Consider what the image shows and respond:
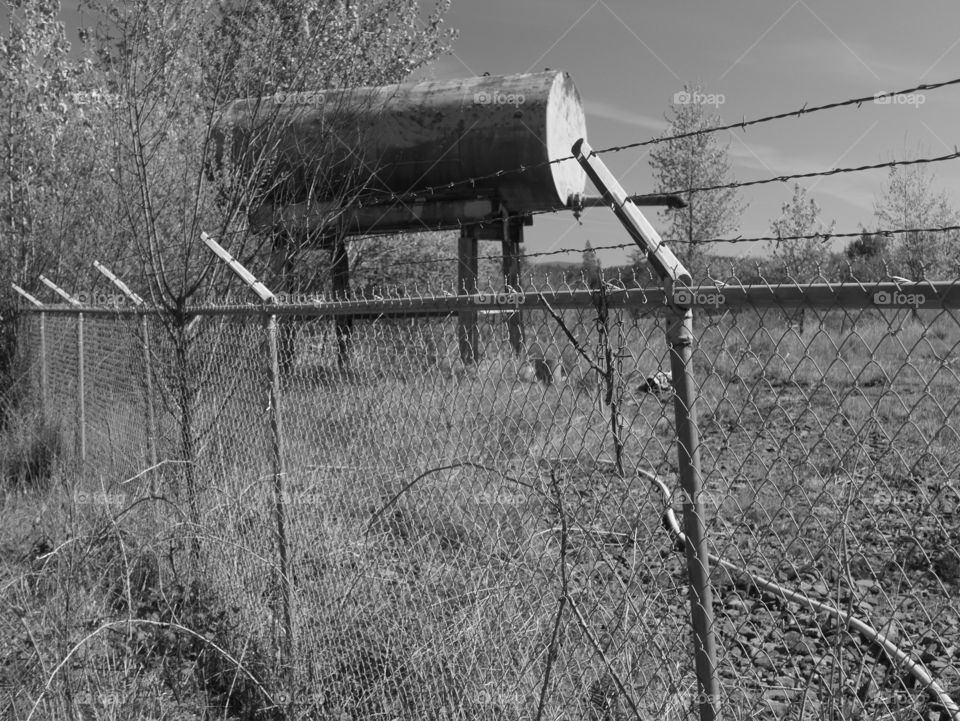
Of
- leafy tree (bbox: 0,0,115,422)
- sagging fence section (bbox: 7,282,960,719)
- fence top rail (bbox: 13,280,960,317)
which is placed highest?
leafy tree (bbox: 0,0,115,422)

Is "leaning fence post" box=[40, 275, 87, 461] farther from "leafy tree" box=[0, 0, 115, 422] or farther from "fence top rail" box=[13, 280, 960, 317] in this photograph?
"fence top rail" box=[13, 280, 960, 317]

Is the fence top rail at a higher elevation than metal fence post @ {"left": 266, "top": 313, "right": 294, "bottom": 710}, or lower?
higher

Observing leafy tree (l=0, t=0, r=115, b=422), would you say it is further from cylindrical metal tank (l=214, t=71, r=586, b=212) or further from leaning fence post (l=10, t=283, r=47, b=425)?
cylindrical metal tank (l=214, t=71, r=586, b=212)

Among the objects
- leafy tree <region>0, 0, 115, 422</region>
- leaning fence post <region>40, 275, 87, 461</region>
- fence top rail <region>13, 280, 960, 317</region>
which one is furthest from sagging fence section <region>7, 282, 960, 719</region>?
leafy tree <region>0, 0, 115, 422</region>

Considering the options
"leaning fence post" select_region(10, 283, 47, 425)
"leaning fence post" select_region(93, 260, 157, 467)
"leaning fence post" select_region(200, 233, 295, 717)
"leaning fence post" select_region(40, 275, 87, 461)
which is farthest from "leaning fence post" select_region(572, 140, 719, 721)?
"leaning fence post" select_region(10, 283, 47, 425)

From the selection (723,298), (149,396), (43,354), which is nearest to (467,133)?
(43,354)

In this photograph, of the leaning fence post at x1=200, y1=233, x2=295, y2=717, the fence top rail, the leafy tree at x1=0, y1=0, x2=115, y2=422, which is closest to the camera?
the fence top rail

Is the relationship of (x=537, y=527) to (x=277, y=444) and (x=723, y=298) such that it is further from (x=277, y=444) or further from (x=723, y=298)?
(x=723, y=298)

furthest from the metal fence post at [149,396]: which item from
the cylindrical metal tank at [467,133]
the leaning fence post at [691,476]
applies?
the cylindrical metal tank at [467,133]

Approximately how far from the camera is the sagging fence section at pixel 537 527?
80.8 inches

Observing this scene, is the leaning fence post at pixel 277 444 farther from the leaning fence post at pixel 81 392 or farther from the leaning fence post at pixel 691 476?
the leaning fence post at pixel 81 392

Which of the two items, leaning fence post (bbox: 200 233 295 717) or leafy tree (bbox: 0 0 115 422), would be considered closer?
leaning fence post (bbox: 200 233 295 717)

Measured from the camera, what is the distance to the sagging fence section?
2.05 m

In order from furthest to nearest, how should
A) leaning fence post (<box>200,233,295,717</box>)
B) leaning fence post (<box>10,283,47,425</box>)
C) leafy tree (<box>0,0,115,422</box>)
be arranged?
leafy tree (<box>0,0,115,422</box>)
leaning fence post (<box>10,283,47,425</box>)
leaning fence post (<box>200,233,295,717</box>)
